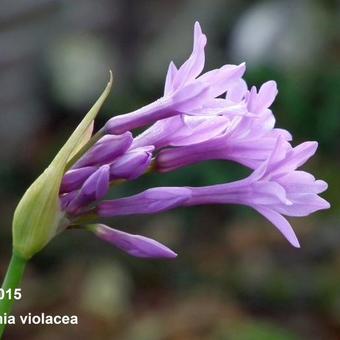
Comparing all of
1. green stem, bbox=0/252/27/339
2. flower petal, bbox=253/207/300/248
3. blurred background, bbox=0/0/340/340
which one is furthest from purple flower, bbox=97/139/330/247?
blurred background, bbox=0/0/340/340

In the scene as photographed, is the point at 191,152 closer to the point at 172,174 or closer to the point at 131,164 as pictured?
the point at 131,164

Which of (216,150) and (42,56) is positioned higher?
(216,150)

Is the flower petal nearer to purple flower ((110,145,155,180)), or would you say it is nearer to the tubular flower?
the tubular flower

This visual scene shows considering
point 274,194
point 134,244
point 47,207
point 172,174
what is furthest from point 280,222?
point 172,174

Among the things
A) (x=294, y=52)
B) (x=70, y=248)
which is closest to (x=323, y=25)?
(x=294, y=52)

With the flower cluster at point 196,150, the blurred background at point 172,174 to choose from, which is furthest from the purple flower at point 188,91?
the blurred background at point 172,174

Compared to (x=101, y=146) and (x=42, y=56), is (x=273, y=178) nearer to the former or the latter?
(x=101, y=146)

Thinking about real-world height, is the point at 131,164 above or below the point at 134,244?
above
